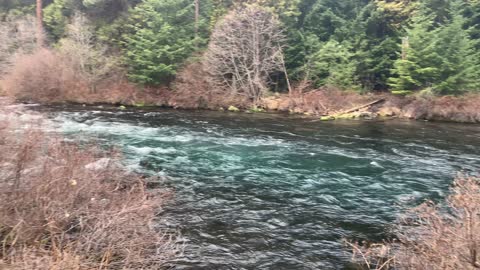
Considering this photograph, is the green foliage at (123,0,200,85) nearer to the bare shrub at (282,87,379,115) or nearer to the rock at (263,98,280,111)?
the rock at (263,98,280,111)

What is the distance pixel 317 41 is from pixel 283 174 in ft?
74.0

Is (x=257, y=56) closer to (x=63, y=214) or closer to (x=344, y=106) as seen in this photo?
(x=344, y=106)

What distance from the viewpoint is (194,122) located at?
2456 centimetres

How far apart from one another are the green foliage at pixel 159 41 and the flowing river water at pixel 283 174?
8477 millimetres

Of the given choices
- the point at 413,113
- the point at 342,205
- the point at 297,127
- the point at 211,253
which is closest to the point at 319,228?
the point at 342,205

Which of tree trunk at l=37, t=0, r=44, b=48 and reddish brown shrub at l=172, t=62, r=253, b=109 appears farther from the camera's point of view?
tree trunk at l=37, t=0, r=44, b=48

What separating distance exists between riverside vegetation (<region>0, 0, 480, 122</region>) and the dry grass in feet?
73.3

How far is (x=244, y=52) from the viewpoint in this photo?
1227 inches

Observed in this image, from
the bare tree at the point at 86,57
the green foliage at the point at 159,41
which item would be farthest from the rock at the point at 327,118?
the bare tree at the point at 86,57

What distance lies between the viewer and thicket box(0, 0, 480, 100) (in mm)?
28625

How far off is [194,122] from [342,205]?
50.1ft

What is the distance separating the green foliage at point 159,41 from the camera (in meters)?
32.7

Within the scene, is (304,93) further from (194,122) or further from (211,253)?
(211,253)

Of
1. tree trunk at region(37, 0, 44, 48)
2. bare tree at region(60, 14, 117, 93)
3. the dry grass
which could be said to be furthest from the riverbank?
the dry grass
